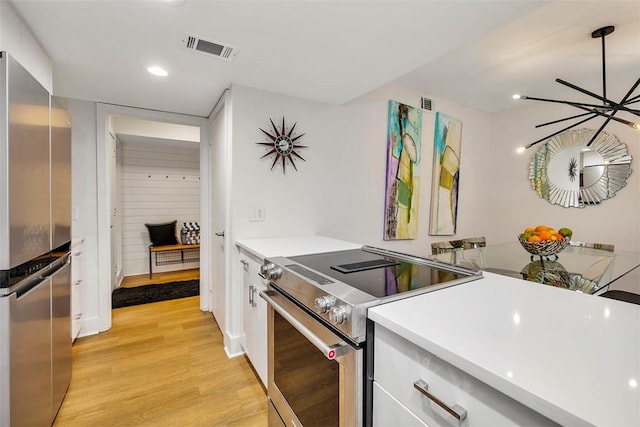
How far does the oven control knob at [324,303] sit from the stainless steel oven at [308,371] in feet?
0.26

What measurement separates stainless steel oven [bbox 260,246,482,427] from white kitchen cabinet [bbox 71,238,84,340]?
2030mm

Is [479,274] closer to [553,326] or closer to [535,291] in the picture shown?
[535,291]

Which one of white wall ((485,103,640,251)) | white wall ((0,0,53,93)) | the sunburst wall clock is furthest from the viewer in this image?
white wall ((485,103,640,251))

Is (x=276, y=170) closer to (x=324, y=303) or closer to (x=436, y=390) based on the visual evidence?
(x=324, y=303)

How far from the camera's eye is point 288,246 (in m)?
2.02

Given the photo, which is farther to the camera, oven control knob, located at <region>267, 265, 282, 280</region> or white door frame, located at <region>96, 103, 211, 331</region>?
white door frame, located at <region>96, 103, 211, 331</region>

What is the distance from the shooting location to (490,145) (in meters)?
4.13

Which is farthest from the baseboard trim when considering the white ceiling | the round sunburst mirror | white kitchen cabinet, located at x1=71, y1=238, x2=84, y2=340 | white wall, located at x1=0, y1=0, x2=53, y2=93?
the round sunburst mirror

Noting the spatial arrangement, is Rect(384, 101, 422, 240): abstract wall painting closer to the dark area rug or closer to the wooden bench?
the dark area rug

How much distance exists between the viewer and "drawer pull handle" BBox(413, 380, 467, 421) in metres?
0.64

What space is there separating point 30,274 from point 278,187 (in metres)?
1.57

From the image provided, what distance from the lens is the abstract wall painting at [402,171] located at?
122 inches

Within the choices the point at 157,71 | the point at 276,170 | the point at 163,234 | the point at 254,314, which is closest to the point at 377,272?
the point at 254,314

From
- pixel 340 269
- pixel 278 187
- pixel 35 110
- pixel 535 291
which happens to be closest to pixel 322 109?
pixel 278 187
